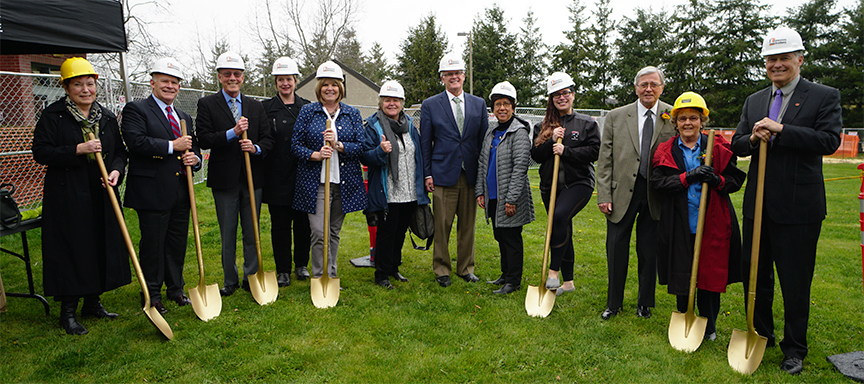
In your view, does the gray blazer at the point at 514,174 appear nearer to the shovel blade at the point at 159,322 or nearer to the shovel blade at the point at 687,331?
the shovel blade at the point at 687,331

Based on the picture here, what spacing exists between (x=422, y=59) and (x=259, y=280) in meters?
36.2

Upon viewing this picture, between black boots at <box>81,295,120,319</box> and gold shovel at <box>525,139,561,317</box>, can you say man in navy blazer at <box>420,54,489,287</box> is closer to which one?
gold shovel at <box>525,139,561,317</box>

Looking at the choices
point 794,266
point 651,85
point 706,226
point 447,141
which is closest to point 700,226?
point 706,226

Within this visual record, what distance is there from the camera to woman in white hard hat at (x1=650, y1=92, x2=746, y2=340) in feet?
12.1

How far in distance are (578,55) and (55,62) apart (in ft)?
116

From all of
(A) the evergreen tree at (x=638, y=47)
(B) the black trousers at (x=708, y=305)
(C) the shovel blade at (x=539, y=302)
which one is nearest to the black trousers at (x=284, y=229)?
(C) the shovel blade at (x=539, y=302)

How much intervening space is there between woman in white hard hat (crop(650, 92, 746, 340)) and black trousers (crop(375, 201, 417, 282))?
242 cm

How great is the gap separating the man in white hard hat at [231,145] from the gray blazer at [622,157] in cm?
308

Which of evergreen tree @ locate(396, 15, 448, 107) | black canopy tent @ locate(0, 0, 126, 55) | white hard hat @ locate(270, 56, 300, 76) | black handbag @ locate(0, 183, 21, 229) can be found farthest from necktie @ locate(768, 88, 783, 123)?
evergreen tree @ locate(396, 15, 448, 107)

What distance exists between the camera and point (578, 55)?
40.3 m

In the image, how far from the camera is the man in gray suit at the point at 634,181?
416 cm

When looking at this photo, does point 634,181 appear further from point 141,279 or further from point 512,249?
point 141,279

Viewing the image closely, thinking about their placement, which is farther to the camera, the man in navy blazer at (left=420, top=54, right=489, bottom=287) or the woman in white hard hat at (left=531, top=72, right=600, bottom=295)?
the man in navy blazer at (left=420, top=54, right=489, bottom=287)

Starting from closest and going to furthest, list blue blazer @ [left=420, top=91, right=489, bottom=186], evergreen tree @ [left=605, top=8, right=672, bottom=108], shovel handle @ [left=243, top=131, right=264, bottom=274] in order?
1. shovel handle @ [left=243, top=131, right=264, bottom=274]
2. blue blazer @ [left=420, top=91, right=489, bottom=186]
3. evergreen tree @ [left=605, top=8, right=672, bottom=108]
